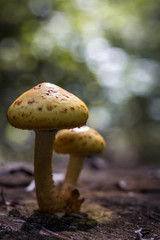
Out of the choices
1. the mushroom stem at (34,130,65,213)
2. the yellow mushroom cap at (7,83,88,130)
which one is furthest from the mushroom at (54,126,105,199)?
the yellow mushroom cap at (7,83,88,130)

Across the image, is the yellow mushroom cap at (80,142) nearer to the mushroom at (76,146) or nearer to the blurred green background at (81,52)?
the mushroom at (76,146)

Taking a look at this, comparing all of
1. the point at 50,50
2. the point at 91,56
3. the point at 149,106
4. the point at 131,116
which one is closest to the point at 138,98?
the point at 149,106

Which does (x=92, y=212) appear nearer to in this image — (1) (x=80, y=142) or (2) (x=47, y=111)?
(1) (x=80, y=142)

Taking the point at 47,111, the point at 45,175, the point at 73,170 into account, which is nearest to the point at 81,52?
the point at 73,170

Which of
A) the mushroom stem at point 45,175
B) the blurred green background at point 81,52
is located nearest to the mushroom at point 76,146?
the mushroom stem at point 45,175

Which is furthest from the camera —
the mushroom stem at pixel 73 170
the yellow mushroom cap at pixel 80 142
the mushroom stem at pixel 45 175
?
the mushroom stem at pixel 73 170

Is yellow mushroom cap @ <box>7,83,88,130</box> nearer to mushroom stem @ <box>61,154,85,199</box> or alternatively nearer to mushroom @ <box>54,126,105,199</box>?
mushroom @ <box>54,126,105,199</box>

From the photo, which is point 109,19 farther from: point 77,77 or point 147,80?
point 147,80
